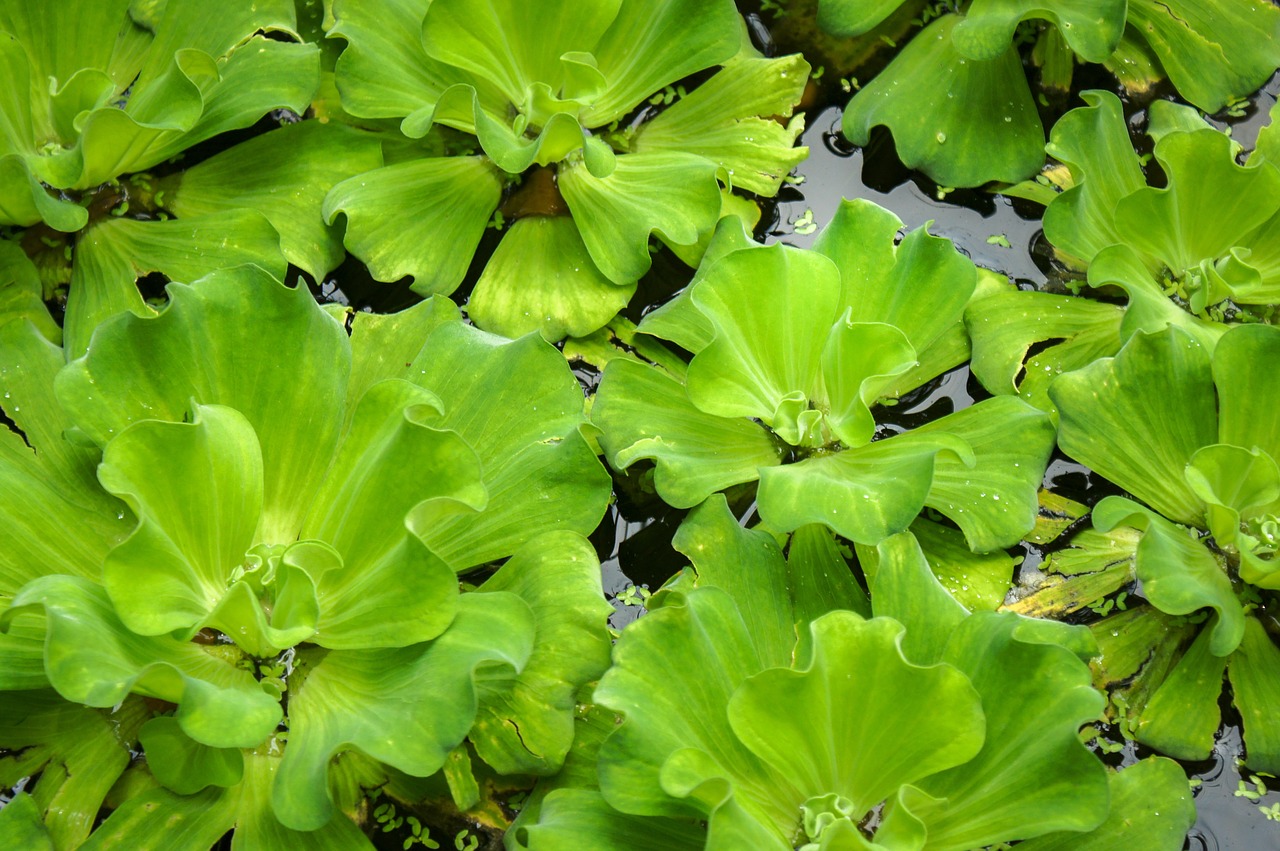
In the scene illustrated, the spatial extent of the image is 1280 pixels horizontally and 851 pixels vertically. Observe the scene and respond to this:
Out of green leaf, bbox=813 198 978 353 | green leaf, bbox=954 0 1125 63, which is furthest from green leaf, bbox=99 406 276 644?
green leaf, bbox=954 0 1125 63

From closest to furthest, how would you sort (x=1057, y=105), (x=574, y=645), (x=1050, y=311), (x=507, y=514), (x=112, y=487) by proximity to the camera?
(x=112, y=487) → (x=574, y=645) → (x=507, y=514) → (x=1050, y=311) → (x=1057, y=105)

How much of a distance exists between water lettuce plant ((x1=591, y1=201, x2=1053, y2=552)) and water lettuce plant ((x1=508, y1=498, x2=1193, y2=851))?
22 centimetres

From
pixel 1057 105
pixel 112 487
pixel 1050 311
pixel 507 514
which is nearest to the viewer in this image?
pixel 112 487

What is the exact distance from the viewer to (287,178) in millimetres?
2377

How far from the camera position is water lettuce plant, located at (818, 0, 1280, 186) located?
7.86 ft

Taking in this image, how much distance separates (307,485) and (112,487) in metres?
0.37

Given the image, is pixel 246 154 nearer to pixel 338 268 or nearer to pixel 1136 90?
pixel 338 268

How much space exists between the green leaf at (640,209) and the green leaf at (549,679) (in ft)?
2.07

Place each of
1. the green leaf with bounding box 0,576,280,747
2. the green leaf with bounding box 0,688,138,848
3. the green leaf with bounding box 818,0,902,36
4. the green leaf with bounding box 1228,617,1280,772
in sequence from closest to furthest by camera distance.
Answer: the green leaf with bounding box 0,576,280,747, the green leaf with bounding box 0,688,138,848, the green leaf with bounding box 1228,617,1280,772, the green leaf with bounding box 818,0,902,36

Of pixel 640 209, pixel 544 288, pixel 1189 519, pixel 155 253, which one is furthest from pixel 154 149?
pixel 1189 519

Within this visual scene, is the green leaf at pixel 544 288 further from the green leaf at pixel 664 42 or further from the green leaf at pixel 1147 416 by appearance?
the green leaf at pixel 1147 416

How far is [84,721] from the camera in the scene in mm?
1856

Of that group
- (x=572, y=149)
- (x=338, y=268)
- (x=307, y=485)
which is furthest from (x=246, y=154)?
(x=307, y=485)

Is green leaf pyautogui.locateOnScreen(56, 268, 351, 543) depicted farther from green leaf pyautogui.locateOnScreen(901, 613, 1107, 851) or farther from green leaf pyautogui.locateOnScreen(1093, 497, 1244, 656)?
green leaf pyautogui.locateOnScreen(1093, 497, 1244, 656)
